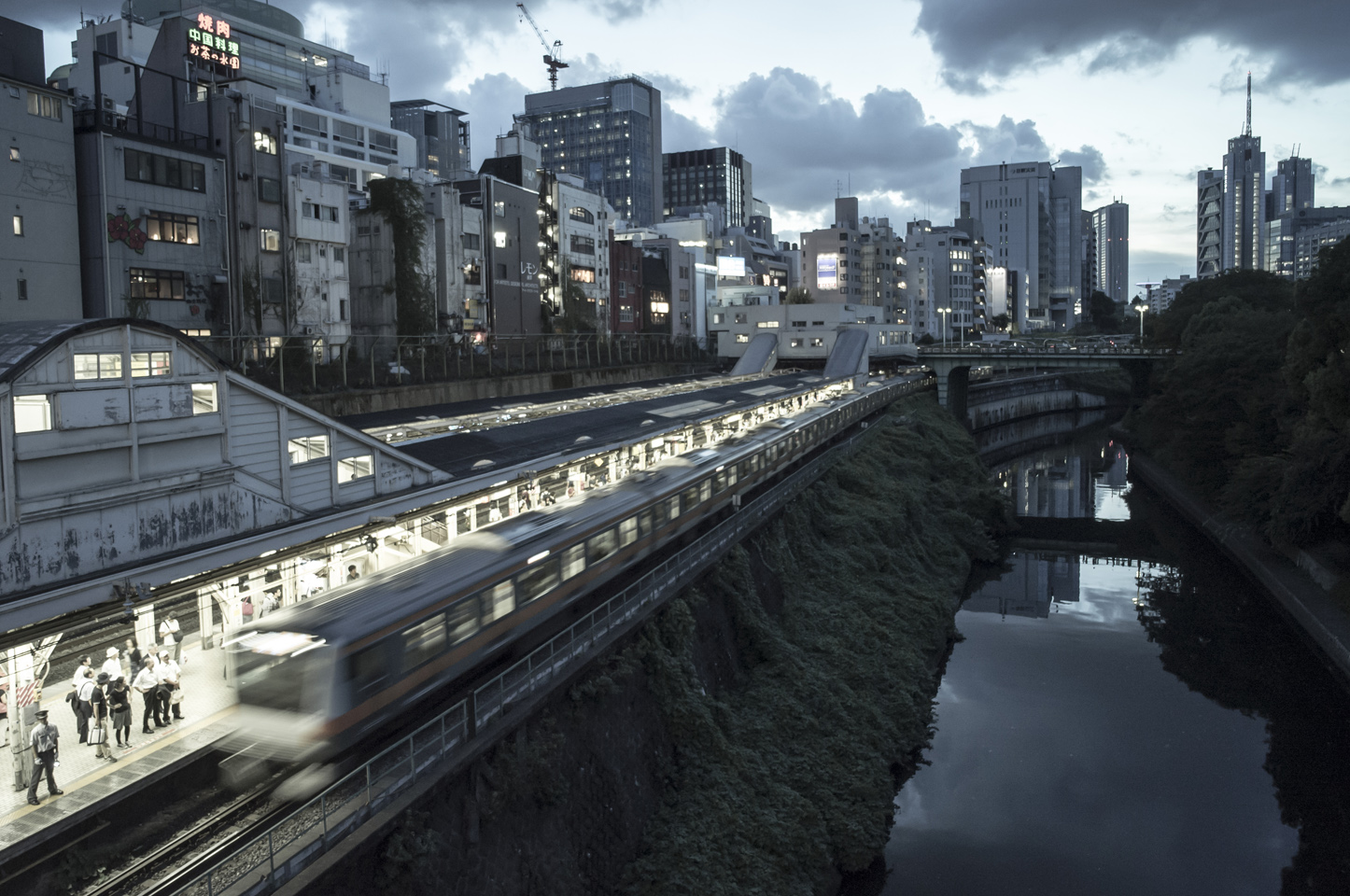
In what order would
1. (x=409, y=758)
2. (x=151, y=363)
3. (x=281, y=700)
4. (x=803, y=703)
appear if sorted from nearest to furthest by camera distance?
(x=409, y=758), (x=281, y=700), (x=151, y=363), (x=803, y=703)

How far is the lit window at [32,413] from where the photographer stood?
1412cm

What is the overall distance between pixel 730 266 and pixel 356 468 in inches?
3445

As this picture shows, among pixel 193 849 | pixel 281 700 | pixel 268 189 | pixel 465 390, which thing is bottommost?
pixel 193 849

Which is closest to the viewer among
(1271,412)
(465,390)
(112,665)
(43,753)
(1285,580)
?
(43,753)

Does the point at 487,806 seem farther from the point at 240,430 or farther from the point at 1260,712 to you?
the point at 1260,712

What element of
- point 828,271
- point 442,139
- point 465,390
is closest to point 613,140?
point 828,271

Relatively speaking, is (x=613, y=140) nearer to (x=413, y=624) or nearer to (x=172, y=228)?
(x=172, y=228)

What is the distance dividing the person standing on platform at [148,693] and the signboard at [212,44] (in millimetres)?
40845

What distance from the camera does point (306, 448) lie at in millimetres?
18969

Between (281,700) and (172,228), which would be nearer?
(281,700)

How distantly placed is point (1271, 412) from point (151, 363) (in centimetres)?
3760

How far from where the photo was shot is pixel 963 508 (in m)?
40.8

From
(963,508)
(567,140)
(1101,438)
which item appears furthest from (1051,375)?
(567,140)

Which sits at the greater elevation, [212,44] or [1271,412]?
[212,44]
